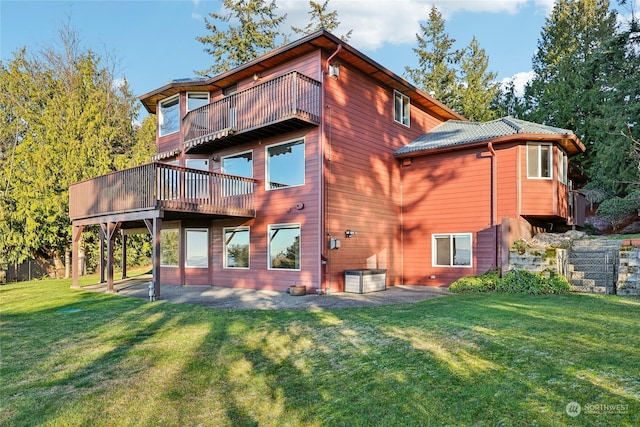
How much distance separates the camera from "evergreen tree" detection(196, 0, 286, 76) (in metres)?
29.5

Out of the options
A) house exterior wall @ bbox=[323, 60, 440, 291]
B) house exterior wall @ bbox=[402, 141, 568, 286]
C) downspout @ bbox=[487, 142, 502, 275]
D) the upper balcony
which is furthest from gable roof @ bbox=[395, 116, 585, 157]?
the upper balcony

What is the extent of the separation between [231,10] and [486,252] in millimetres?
26572

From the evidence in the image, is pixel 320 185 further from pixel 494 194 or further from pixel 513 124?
pixel 513 124

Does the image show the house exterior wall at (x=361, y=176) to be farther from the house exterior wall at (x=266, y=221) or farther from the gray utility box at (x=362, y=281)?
the house exterior wall at (x=266, y=221)

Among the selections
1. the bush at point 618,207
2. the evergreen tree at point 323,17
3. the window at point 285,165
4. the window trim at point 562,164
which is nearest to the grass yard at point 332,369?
the window at point 285,165

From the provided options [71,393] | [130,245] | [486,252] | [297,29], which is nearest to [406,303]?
[486,252]

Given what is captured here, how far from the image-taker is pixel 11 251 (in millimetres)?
17938

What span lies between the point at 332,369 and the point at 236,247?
943 centimetres

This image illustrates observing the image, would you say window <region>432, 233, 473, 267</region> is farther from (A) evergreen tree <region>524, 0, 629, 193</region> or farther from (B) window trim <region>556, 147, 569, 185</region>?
(A) evergreen tree <region>524, 0, 629, 193</region>

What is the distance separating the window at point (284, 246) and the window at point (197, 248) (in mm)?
3148

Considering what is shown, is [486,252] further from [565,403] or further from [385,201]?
[565,403]

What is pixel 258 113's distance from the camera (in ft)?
38.8

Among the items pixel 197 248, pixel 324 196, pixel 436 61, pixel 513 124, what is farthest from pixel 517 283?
pixel 436 61

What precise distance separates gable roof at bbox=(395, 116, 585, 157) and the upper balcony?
14.5 ft
